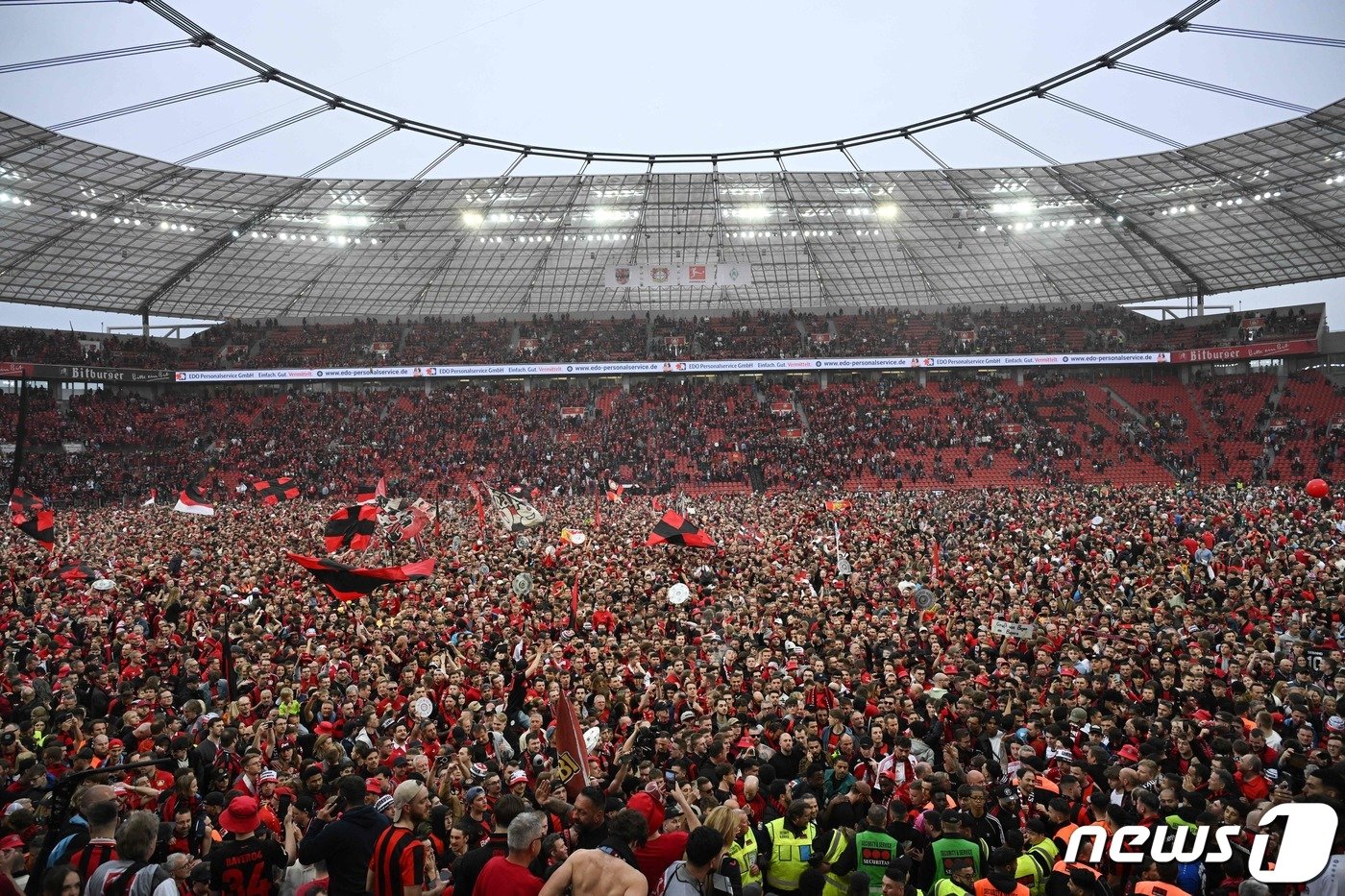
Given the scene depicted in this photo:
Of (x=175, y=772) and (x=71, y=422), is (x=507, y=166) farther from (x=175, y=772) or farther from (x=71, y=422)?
(x=175, y=772)

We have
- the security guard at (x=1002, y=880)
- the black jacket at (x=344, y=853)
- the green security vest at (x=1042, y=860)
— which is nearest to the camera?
the security guard at (x=1002, y=880)

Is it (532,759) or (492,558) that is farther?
(492,558)

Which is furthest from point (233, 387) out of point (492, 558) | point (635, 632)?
point (635, 632)

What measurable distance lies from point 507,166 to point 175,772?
34372 mm

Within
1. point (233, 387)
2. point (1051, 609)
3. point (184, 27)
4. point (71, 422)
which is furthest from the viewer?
point (233, 387)

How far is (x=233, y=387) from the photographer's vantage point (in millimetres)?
49938

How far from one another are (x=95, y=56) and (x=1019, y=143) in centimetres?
3096

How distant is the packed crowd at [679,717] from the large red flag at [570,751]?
5.7 inches

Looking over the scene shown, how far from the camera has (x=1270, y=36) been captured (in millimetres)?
24844

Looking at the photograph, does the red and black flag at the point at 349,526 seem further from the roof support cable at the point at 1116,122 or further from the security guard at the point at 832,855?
the roof support cable at the point at 1116,122

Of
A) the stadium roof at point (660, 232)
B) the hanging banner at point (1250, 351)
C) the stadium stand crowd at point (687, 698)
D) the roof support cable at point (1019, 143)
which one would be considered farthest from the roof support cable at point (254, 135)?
the hanging banner at point (1250, 351)

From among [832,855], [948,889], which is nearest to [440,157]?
[832,855]

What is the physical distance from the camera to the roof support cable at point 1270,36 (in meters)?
24.2

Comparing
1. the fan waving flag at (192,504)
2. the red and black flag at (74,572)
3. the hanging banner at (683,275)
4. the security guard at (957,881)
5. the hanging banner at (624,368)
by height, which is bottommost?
the red and black flag at (74,572)
